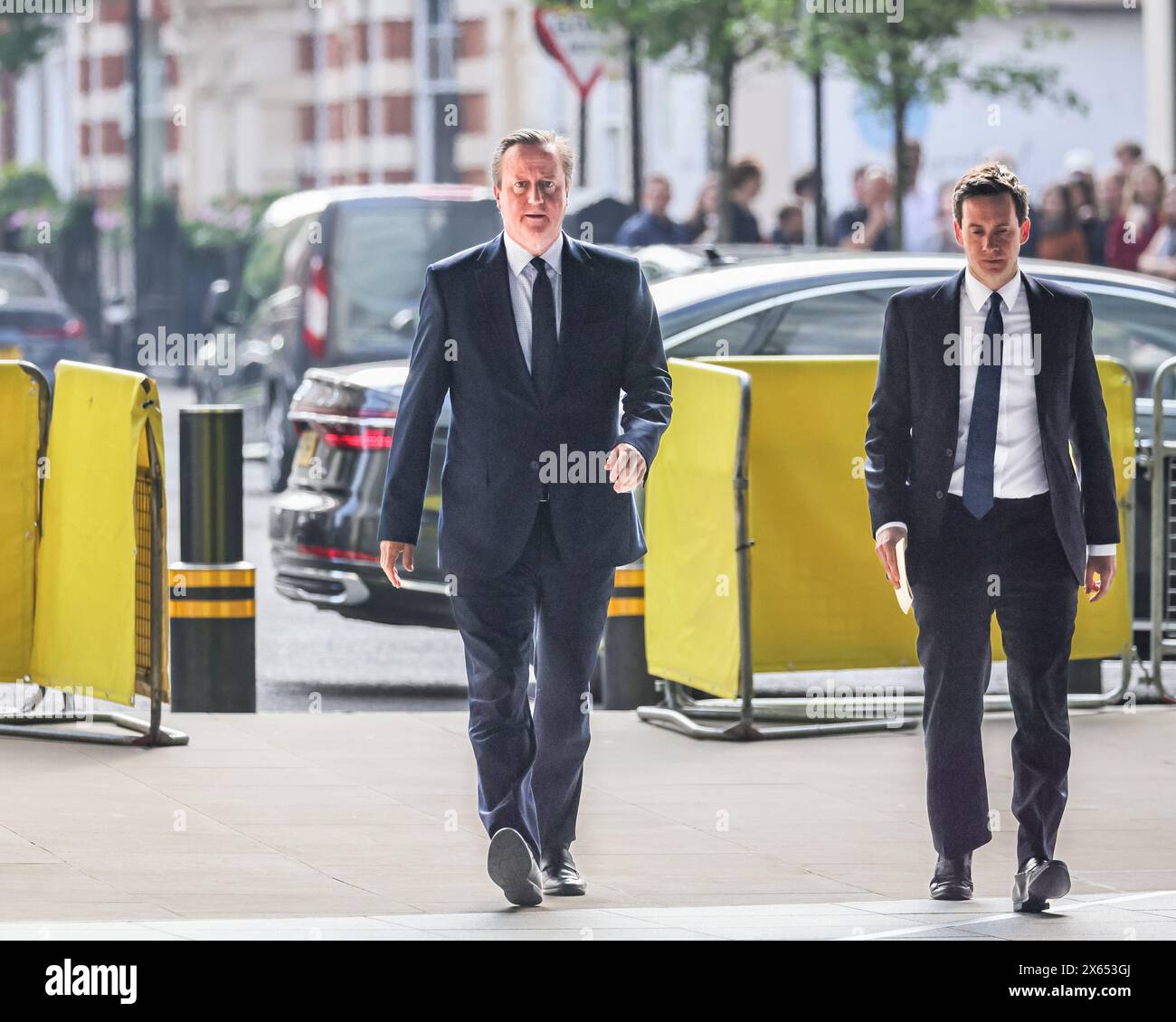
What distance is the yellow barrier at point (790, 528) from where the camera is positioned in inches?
341

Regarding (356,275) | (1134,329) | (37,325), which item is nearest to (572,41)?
(37,325)

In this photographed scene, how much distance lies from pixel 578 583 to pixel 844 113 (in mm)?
28331

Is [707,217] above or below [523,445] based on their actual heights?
above

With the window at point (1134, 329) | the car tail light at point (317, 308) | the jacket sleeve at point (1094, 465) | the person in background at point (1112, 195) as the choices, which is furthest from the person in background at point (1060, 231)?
the jacket sleeve at point (1094, 465)

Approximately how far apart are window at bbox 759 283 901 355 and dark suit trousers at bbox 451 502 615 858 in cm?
398

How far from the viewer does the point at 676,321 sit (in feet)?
32.6

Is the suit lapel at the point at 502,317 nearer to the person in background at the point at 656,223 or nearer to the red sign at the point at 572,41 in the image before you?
the person in background at the point at 656,223

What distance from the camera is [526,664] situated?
6.21 meters

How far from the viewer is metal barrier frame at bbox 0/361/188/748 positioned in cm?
829

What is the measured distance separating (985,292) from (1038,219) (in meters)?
13.1

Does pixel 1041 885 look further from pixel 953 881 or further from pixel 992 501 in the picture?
pixel 992 501

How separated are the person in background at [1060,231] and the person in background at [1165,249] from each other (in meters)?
0.43

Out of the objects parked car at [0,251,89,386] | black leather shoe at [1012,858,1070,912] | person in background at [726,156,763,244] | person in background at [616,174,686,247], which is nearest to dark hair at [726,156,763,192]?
person in background at [726,156,763,244]
